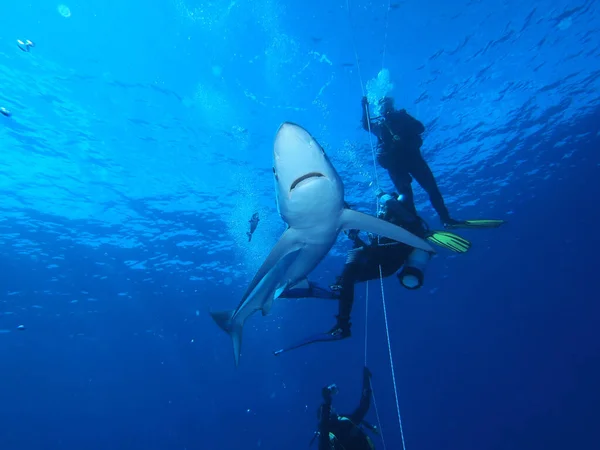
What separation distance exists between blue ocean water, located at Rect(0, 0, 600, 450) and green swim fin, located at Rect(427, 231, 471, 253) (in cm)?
882

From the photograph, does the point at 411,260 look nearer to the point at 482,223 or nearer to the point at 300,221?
the point at 482,223

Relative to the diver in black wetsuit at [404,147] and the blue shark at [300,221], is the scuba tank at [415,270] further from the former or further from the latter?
the diver in black wetsuit at [404,147]

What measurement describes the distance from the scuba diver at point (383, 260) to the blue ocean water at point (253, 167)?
8.55 metres

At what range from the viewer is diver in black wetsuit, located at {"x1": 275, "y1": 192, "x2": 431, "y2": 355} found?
5469mm

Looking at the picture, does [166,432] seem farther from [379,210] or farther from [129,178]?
[379,210]

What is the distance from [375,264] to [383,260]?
16 centimetres

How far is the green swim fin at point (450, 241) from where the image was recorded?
17.8 feet

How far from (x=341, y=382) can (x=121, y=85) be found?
A: 62977 mm

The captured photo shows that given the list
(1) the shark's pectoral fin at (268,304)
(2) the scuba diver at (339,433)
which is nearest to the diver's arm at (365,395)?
(2) the scuba diver at (339,433)

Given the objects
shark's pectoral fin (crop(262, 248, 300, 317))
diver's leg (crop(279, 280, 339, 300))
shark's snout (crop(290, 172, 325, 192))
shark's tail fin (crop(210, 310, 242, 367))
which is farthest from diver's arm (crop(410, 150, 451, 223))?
shark's snout (crop(290, 172, 325, 192))

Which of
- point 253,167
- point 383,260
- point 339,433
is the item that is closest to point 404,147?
point 383,260

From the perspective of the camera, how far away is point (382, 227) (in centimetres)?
412

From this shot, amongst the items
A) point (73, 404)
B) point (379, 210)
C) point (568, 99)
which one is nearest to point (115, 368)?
point (73, 404)

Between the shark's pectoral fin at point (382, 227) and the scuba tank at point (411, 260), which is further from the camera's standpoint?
the scuba tank at point (411, 260)
